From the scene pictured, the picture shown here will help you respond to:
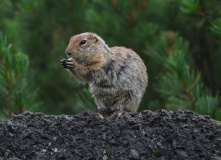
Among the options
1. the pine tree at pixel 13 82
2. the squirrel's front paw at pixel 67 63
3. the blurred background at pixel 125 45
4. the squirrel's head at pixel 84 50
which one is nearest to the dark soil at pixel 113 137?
the blurred background at pixel 125 45

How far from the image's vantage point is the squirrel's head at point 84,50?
3824mm

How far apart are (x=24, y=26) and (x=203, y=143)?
Result: 4539mm

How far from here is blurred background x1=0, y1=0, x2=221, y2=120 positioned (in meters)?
3.46

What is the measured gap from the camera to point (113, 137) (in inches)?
90.7

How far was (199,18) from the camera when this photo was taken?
14.3 ft

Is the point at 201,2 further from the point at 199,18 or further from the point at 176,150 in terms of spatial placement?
the point at 176,150

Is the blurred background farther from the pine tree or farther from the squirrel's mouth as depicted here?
the squirrel's mouth

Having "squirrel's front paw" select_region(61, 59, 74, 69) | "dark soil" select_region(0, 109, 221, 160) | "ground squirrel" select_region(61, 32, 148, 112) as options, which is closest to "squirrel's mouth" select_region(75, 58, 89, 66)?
"ground squirrel" select_region(61, 32, 148, 112)

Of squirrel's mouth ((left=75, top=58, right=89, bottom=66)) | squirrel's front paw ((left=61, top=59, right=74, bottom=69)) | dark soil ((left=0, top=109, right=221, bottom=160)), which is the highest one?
squirrel's front paw ((left=61, top=59, right=74, bottom=69))

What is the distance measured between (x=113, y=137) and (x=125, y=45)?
9.43 ft

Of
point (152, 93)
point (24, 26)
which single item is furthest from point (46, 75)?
point (152, 93)

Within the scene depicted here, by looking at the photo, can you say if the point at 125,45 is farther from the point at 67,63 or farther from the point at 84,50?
the point at 67,63

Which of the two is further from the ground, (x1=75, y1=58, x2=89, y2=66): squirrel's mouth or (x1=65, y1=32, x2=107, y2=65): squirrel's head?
(x1=65, y1=32, x2=107, y2=65): squirrel's head

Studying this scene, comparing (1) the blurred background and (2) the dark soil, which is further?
(1) the blurred background
